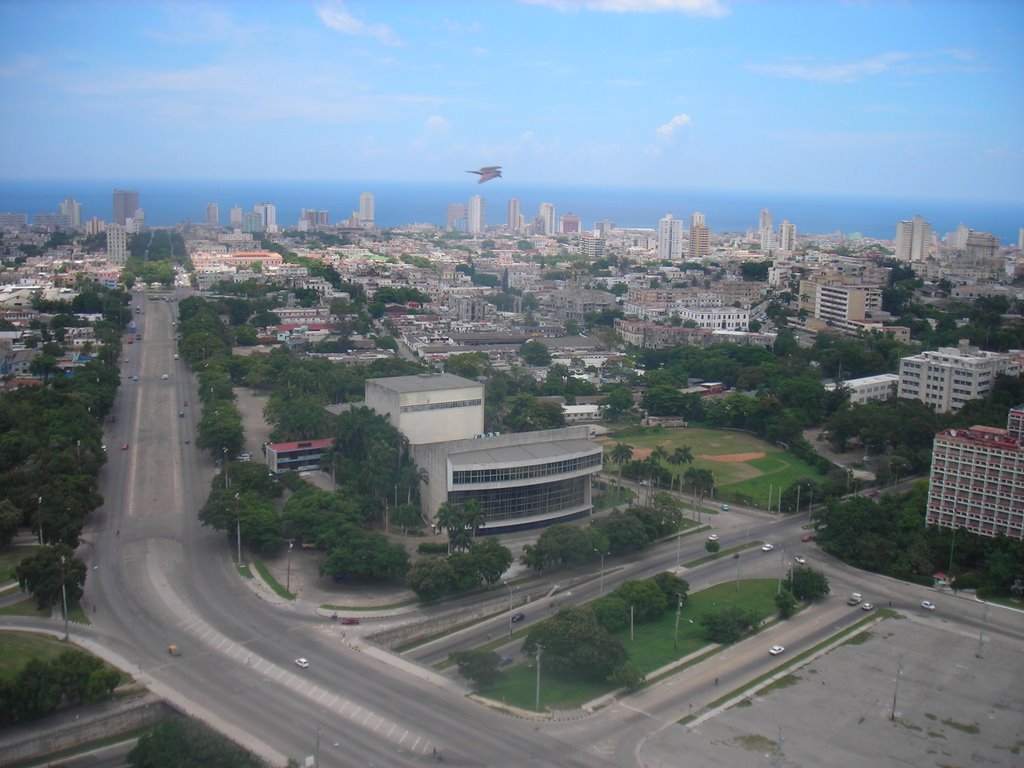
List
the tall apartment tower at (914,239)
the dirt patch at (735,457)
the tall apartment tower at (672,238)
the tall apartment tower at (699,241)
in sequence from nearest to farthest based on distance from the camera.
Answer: the dirt patch at (735,457) → the tall apartment tower at (914,239) → the tall apartment tower at (699,241) → the tall apartment tower at (672,238)

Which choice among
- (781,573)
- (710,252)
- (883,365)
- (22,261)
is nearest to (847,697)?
(781,573)

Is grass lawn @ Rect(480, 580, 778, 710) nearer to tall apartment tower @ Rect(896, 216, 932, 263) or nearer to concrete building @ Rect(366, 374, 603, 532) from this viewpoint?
concrete building @ Rect(366, 374, 603, 532)

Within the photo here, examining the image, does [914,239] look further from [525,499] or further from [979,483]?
[525,499]

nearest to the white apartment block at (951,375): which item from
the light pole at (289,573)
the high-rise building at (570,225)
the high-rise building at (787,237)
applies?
the light pole at (289,573)

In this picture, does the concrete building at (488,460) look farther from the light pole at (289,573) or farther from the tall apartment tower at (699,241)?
the tall apartment tower at (699,241)

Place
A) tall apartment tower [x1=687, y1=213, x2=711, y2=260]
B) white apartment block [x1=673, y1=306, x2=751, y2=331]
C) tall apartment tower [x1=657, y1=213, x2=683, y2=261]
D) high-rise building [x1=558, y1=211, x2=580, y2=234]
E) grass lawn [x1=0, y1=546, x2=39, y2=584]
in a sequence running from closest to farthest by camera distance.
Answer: grass lawn [x1=0, y1=546, x2=39, y2=584]
white apartment block [x1=673, y1=306, x2=751, y2=331]
tall apartment tower [x1=687, y1=213, x2=711, y2=260]
tall apartment tower [x1=657, y1=213, x2=683, y2=261]
high-rise building [x1=558, y1=211, x2=580, y2=234]

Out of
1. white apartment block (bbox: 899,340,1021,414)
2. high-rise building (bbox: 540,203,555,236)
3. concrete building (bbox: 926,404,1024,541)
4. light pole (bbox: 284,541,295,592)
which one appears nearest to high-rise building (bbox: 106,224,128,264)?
high-rise building (bbox: 540,203,555,236)
